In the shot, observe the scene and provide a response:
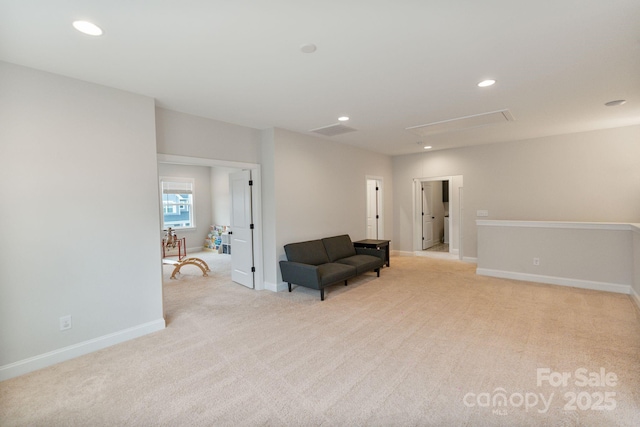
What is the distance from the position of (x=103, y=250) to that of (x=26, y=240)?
1.92 ft

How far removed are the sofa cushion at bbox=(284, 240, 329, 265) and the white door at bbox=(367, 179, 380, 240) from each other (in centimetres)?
277

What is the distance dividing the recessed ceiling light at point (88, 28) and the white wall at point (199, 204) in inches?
278

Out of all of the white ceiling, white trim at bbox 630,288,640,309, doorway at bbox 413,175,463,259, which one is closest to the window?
the white ceiling

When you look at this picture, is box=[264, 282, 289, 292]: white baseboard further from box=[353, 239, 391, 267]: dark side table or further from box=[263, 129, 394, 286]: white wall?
box=[353, 239, 391, 267]: dark side table

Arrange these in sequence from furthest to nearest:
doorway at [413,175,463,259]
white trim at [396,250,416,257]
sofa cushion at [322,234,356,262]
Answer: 1. white trim at [396,250,416,257]
2. doorway at [413,175,463,259]
3. sofa cushion at [322,234,356,262]

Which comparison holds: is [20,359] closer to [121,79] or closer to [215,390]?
[215,390]

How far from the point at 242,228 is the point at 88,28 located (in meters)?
3.42

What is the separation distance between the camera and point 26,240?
257 centimetres

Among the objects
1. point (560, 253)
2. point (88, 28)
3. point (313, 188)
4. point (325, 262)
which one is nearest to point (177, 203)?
point (313, 188)

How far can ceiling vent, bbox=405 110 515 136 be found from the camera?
4230mm

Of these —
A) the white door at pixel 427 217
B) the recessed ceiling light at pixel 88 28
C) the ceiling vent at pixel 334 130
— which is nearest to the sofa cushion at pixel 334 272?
the ceiling vent at pixel 334 130

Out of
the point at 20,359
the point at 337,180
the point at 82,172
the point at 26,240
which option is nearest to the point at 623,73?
the point at 337,180

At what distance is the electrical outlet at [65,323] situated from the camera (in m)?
2.77

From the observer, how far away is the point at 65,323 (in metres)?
2.79
